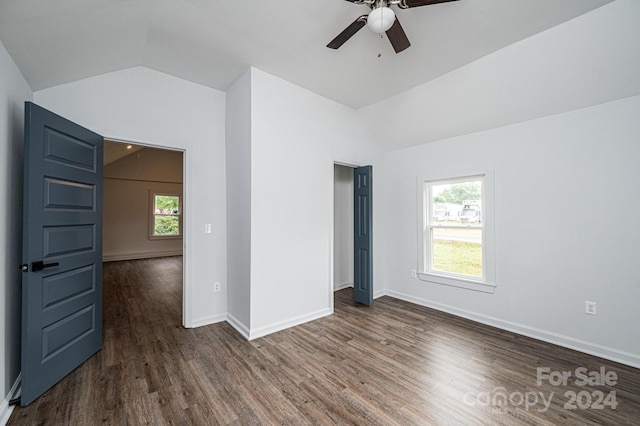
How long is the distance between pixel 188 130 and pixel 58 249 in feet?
5.79

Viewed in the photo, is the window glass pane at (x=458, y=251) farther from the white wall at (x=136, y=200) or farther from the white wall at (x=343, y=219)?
the white wall at (x=136, y=200)

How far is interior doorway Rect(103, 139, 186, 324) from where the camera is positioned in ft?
25.1

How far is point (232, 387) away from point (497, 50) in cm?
389

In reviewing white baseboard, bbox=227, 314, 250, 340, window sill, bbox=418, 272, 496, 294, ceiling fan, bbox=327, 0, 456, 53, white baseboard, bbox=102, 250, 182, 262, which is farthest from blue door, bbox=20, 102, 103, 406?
white baseboard, bbox=102, 250, 182, 262

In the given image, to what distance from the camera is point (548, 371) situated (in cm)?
233

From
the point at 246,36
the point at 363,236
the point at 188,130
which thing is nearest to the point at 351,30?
the point at 246,36

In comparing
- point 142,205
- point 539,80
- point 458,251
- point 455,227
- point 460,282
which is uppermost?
point 539,80

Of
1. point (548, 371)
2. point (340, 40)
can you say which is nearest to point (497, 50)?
point (340, 40)

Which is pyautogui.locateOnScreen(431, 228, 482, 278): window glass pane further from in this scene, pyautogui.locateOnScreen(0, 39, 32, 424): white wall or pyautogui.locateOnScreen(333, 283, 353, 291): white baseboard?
pyautogui.locateOnScreen(0, 39, 32, 424): white wall

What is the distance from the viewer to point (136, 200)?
8.11 meters

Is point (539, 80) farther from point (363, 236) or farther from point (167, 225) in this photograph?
point (167, 225)

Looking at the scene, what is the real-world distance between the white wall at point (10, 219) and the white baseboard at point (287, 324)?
5.89ft

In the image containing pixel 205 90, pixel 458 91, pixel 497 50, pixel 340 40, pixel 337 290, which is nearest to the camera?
pixel 340 40

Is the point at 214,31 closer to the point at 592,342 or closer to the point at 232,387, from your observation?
the point at 232,387
